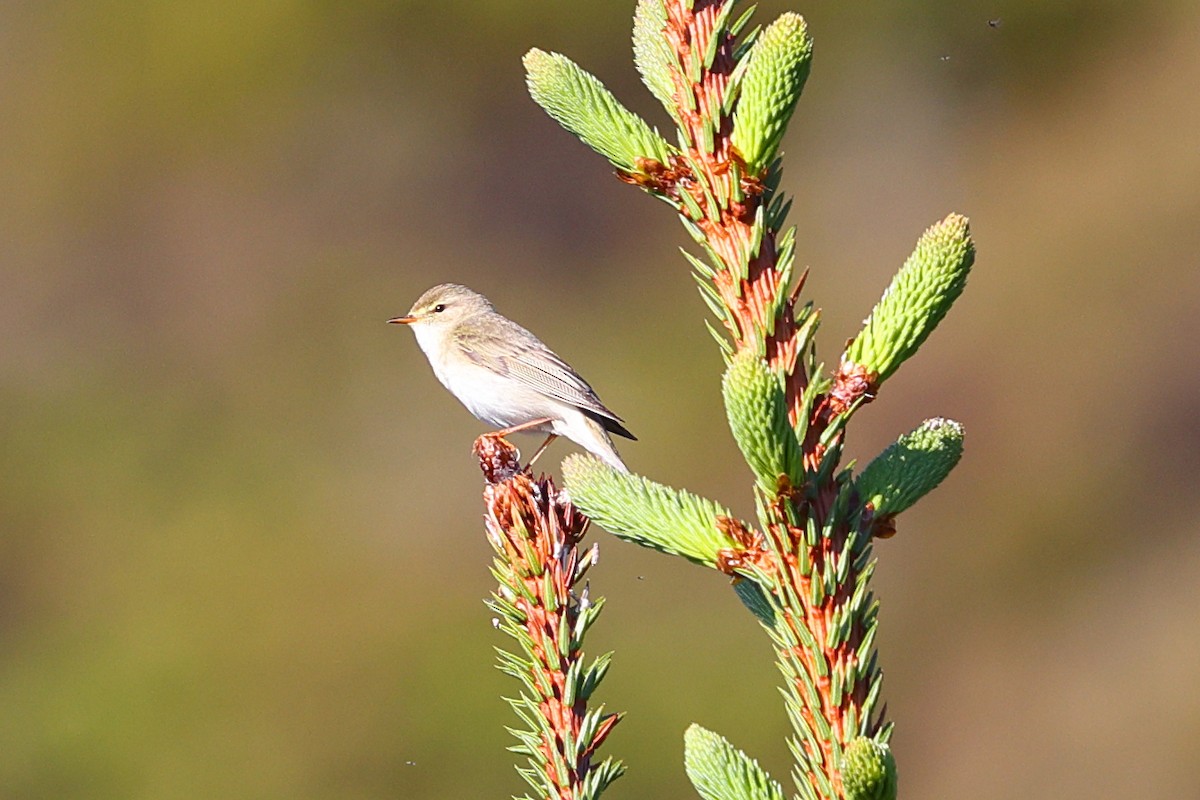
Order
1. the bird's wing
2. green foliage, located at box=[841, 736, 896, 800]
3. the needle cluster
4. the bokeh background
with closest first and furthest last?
green foliage, located at box=[841, 736, 896, 800] → the needle cluster → the bird's wing → the bokeh background

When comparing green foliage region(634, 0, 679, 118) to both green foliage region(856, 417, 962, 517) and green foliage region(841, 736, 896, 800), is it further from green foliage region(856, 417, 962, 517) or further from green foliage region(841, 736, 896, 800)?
green foliage region(841, 736, 896, 800)

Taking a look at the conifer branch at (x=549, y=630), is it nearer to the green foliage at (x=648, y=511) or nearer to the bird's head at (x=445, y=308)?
the green foliage at (x=648, y=511)

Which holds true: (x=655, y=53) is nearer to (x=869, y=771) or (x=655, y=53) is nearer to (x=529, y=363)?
(x=869, y=771)

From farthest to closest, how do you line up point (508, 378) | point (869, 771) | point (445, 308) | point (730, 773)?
1. point (445, 308)
2. point (508, 378)
3. point (730, 773)
4. point (869, 771)

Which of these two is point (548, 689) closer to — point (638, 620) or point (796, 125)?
point (638, 620)

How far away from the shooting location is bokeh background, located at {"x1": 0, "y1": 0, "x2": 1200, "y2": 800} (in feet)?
26.9

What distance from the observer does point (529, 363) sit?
4230 millimetres

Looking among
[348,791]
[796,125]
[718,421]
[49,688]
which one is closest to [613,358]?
[718,421]

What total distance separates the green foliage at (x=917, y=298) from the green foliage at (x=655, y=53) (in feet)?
0.90

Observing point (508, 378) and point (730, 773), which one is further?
point (508, 378)

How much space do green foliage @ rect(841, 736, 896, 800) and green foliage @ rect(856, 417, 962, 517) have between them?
28 centimetres

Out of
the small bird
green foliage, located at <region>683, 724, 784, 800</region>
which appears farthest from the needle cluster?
the small bird

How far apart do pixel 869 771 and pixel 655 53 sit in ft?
Result: 2.37

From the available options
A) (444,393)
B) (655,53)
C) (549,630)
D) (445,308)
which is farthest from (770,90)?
(444,393)
